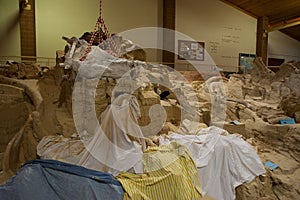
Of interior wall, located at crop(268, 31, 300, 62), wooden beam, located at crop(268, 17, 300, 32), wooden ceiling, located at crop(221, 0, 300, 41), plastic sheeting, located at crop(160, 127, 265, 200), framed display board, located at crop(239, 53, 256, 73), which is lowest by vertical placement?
plastic sheeting, located at crop(160, 127, 265, 200)

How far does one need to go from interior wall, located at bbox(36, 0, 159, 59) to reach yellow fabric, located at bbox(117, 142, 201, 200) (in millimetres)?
5863

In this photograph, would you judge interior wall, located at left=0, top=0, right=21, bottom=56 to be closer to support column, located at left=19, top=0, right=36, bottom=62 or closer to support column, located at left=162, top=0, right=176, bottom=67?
support column, located at left=19, top=0, right=36, bottom=62

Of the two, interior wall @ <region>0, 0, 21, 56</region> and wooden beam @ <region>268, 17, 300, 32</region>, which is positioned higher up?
wooden beam @ <region>268, 17, 300, 32</region>

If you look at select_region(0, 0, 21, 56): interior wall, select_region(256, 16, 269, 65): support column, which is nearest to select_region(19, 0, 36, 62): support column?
select_region(0, 0, 21, 56): interior wall

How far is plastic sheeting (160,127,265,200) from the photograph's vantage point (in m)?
3.36

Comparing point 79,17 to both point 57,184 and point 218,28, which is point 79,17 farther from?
point 57,184

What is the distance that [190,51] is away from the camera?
9.02 metres

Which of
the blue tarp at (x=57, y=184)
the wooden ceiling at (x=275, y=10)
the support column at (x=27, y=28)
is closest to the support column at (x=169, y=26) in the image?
the wooden ceiling at (x=275, y=10)

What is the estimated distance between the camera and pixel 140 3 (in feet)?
28.2

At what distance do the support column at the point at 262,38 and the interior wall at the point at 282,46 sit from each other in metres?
0.97

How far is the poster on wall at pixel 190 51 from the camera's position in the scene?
8.88 meters

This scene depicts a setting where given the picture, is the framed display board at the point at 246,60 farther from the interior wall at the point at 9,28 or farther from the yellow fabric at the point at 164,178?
the interior wall at the point at 9,28

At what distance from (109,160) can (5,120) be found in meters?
2.98

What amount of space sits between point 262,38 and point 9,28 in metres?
9.57
